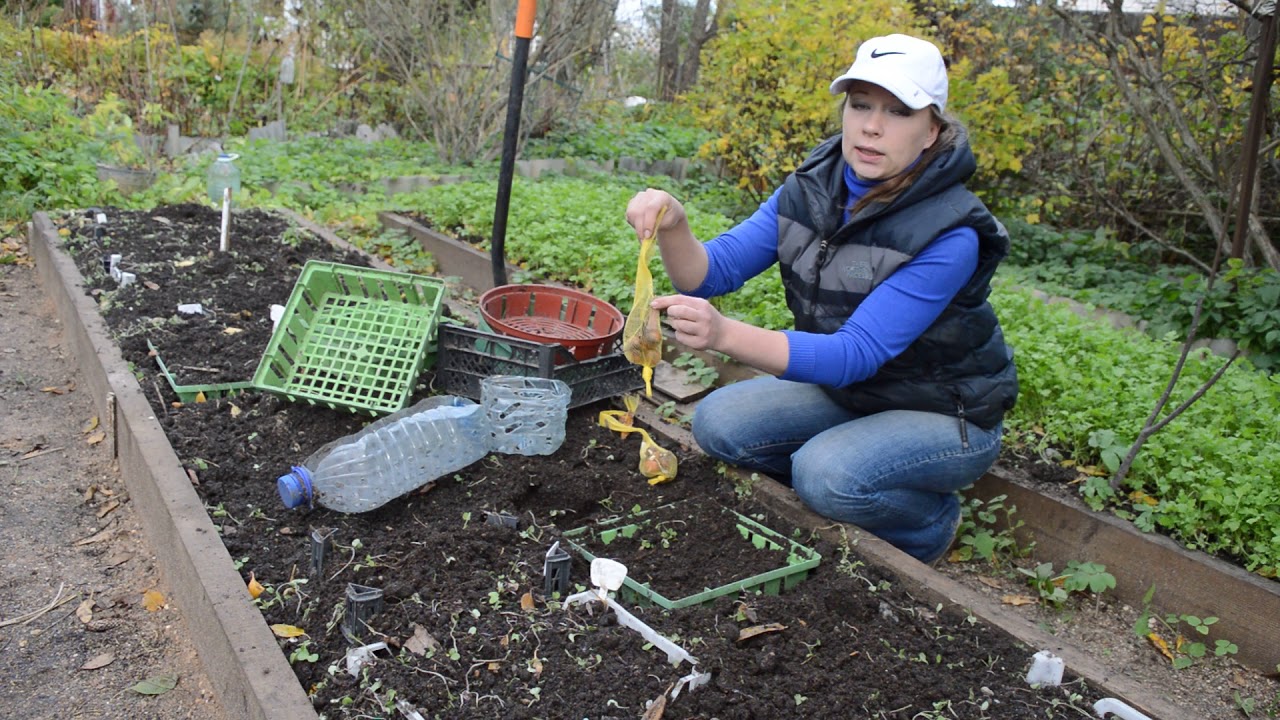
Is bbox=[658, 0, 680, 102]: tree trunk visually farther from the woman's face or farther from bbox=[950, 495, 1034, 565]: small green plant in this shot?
the woman's face

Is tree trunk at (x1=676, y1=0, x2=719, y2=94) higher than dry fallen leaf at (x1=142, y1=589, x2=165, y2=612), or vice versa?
tree trunk at (x1=676, y1=0, x2=719, y2=94)

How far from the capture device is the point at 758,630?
2494 millimetres

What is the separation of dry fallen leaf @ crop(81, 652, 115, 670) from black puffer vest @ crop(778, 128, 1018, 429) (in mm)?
2190

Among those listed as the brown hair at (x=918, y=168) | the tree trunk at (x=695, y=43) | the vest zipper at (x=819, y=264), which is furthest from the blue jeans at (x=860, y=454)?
the tree trunk at (x=695, y=43)

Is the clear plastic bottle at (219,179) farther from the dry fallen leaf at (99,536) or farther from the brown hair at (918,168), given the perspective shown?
the brown hair at (918,168)

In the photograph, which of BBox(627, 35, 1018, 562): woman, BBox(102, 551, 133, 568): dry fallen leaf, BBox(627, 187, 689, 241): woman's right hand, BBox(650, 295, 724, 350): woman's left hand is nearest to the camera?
BBox(650, 295, 724, 350): woman's left hand

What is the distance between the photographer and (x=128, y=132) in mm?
7902

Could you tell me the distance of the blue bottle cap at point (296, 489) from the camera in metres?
2.90

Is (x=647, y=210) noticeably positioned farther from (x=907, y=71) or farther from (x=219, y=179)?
(x=219, y=179)

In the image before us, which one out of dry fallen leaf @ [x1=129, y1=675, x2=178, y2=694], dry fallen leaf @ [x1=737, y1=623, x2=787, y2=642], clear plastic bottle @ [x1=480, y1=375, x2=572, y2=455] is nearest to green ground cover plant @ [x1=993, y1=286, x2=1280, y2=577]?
dry fallen leaf @ [x1=737, y1=623, x2=787, y2=642]

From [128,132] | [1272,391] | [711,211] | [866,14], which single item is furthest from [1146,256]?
[128,132]

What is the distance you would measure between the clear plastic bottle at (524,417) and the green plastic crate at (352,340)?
34cm

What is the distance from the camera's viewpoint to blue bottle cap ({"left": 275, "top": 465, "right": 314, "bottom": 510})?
9.52 ft

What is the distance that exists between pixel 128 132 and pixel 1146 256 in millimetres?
7719
